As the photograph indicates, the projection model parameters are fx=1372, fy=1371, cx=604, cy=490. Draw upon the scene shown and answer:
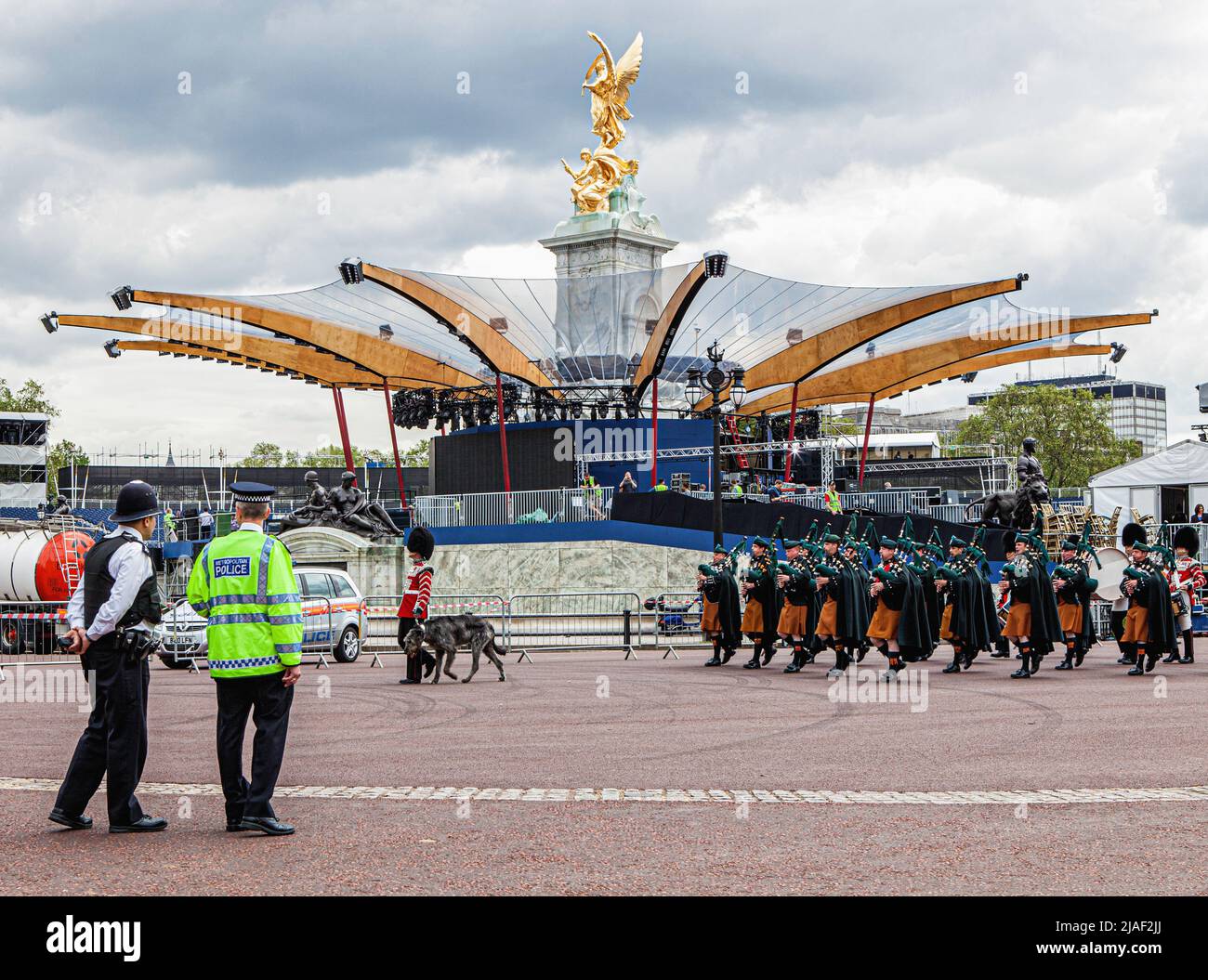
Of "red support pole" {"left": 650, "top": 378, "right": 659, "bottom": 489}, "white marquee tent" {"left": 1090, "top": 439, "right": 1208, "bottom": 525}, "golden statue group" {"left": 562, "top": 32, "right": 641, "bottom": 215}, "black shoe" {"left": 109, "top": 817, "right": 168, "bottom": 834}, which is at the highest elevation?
"golden statue group" {"left": 562, "top": 32, "right": 641, "bottom": 215}

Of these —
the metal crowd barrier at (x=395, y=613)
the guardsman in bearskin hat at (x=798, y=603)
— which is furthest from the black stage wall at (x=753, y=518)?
the guardsman in bearskin hat at (x=798, y=603)

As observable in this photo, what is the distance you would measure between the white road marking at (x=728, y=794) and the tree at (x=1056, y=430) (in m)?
80.2

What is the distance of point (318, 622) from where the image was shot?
24.6 meters

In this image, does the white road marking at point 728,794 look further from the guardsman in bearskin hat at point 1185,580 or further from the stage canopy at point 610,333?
the stage canopy at point 610,333

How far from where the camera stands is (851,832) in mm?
7637

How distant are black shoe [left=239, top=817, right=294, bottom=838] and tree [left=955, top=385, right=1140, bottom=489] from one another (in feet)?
272

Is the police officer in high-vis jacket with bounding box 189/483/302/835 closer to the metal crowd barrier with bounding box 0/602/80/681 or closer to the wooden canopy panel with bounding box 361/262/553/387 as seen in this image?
the metal crowd barrier with bounding box 0/602/80/681

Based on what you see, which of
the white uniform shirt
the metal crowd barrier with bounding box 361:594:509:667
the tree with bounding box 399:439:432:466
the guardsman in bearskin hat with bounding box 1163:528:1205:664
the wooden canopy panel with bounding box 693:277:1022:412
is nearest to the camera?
the white uniform shirt

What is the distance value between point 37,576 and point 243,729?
23450 millimetres

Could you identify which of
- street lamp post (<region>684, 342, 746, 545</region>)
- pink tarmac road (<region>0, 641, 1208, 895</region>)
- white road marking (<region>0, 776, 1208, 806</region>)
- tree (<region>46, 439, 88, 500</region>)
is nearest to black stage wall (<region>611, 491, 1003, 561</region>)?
street lamp post (<region>684, 342, 746, 545</region>)

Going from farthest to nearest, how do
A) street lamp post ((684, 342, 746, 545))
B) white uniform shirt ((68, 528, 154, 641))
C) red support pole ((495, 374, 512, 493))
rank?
red support pole ((495, 374, 512, 493)), street lamp post ((684, 342, 746, 545)), white uniform shirt ((68, 528, 154, 641))

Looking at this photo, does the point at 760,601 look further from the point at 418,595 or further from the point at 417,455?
the point at 417,455

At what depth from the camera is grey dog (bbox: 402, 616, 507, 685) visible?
61.7 feet
